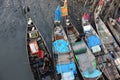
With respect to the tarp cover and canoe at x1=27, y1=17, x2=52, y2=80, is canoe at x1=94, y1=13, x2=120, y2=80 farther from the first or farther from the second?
canoe at x1=27, y1=17, x2=52, y2=80

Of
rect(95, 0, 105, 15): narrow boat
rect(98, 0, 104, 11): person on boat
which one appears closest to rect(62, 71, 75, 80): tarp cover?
rect(95, 0, 105, 15): narrow boat

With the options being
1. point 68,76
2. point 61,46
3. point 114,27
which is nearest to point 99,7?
point 114,27

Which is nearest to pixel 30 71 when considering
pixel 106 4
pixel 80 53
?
pixel 80 53

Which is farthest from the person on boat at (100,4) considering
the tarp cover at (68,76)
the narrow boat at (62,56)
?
the tarp cover at (68,76)

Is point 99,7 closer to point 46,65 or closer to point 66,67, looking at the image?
point 66,67

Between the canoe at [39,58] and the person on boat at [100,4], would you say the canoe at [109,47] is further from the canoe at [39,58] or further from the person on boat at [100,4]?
the canoe at [39,58]

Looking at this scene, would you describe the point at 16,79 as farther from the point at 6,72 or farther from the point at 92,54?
the point at 92,54

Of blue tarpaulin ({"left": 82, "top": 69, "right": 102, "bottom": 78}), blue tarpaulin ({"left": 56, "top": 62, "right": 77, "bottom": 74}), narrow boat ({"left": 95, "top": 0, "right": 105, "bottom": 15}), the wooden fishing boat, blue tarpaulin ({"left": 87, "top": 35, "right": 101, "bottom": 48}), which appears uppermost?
narrow boat ({"left": 95, "top": 0, "right": 105, "bottom": 15})
